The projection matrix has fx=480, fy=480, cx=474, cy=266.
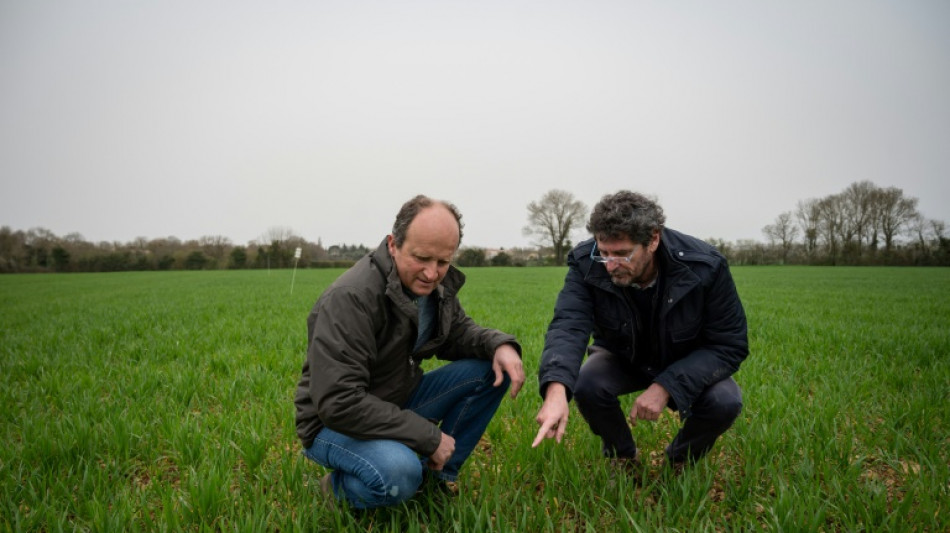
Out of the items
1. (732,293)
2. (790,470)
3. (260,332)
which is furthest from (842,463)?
(260,332)

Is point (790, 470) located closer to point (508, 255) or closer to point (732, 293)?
point (732, 293)

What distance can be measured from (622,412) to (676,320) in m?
0.60

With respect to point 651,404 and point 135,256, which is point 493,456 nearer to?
point 651,404

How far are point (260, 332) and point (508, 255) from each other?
191 ft

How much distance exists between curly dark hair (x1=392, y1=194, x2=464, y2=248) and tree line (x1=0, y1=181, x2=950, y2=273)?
159ft

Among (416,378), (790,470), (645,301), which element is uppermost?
(645,301)

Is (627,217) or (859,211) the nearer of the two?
(627,217)

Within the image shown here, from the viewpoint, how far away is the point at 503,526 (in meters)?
1.98

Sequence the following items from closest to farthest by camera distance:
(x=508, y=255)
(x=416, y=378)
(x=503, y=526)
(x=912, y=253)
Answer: (x=503, y=526) < (x=416, y=378) < (x=912, y=253) < (x=508, y=255)

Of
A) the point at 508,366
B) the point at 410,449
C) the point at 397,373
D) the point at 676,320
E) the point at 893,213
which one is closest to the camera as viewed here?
the point at 410,449

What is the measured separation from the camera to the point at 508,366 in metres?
2.48

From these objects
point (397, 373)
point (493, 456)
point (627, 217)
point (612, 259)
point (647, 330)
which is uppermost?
point (627, 217)

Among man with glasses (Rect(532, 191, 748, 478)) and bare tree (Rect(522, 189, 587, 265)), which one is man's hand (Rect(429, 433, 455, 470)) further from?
bare tree (Rect(522, 189, 587, 265))

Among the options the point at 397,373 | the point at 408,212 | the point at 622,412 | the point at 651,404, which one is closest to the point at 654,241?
the point at 651,404
